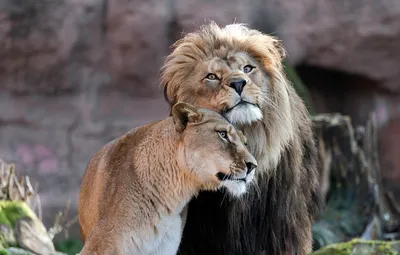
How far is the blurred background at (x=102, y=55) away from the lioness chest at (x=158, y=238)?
15.3 feet

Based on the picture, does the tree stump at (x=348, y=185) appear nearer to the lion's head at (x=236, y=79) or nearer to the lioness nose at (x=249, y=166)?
the lion's head at (x=236, y=79)

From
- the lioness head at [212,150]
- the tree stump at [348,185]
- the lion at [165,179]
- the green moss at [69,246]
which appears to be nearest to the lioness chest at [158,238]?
the lion at [165,179]

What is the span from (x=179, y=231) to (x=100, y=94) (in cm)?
503

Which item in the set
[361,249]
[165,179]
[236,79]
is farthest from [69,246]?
[361,249]

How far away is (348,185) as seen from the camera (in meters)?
8.20

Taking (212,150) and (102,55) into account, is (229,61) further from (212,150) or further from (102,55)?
(102,55)

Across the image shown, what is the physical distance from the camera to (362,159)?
8.16m

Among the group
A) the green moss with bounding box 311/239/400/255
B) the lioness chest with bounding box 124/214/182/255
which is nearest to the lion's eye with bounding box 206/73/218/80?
the lioness chest with bounding box 124/214/182/255

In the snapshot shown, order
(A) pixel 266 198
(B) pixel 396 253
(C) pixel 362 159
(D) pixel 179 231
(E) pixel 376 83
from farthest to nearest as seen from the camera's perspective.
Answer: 1. (E) pixel 376 83
2. (C) pixel 362 159
3. (A) pixel 266 198
4. (D) pixel 179 231
5. (B) pixel 396 253

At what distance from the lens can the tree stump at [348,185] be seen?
804 centimetres

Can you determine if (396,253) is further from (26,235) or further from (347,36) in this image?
(347,36)

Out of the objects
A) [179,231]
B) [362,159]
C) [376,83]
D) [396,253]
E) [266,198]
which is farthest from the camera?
[376,83]

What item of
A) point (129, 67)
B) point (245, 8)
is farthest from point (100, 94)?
point (245, 8)

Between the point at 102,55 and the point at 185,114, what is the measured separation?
4934mm
